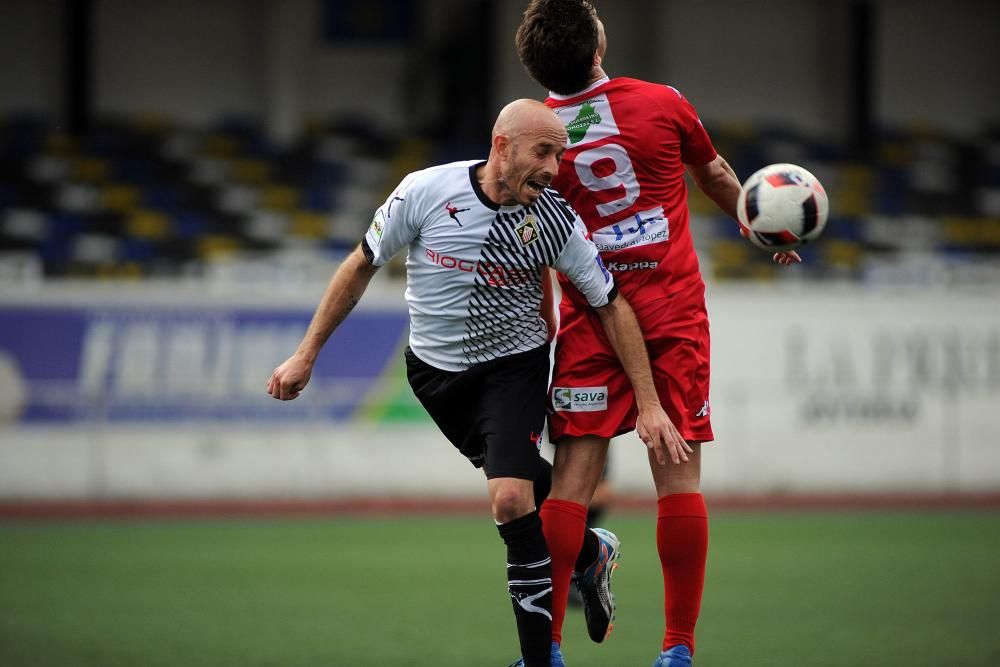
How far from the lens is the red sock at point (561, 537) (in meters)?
4.89

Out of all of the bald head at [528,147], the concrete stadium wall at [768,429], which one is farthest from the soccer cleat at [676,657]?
the concrete stadium wall at [768,429]

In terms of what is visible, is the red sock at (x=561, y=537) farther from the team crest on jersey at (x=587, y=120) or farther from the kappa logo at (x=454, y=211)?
the team crest on jersey at (x=587, y=120)

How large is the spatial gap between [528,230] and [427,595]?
397cm

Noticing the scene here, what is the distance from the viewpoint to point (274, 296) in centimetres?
1466

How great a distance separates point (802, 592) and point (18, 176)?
12.1 m

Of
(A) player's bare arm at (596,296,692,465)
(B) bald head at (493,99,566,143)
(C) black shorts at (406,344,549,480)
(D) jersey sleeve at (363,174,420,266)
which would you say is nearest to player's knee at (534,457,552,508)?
(C) black shorts at (406,344,549,480)

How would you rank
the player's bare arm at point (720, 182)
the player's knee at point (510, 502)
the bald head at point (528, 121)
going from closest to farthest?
the bald head at point (528, 121) < the player's knee at point (510, 502) < the player's bare arm at point (720, 182)

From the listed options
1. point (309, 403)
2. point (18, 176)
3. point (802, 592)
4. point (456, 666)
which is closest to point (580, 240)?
point (456, 666)

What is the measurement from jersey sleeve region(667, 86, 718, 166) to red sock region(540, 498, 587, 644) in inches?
49.9

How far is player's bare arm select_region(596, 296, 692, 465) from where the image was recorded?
15.2ft

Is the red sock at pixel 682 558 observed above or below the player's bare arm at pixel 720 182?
below

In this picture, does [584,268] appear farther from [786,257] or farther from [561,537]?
[561,537]

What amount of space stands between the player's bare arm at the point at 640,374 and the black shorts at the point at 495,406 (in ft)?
0.98

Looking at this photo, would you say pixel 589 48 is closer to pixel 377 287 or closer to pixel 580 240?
pixel 580 240
